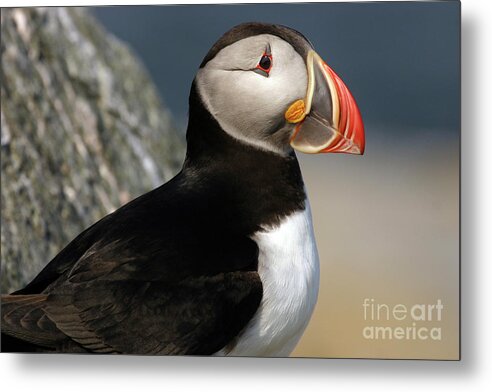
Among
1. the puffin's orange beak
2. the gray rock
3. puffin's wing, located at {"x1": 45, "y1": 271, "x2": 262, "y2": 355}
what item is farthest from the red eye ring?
the gray rock

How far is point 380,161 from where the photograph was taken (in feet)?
19.2

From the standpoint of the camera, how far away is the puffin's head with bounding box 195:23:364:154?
5262 mm

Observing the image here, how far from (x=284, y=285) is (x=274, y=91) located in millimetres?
770

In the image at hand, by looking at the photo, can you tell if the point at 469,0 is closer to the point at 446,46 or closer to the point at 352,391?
the point at 446,46

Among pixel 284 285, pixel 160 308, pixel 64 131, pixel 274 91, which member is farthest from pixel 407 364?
pixel 64 131

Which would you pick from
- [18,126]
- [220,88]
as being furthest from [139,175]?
[220,88]

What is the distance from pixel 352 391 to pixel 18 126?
187 cm

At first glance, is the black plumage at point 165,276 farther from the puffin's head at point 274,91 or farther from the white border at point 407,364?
the white border at point 407,364

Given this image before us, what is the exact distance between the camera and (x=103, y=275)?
199 inches

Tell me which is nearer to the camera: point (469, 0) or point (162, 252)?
point (162, 252)

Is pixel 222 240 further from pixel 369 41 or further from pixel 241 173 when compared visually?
pixel 369 41

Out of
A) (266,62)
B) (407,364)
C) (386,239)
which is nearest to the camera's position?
(266,62)

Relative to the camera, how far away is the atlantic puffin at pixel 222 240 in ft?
16.5

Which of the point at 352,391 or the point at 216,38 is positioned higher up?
the point at 216,38
